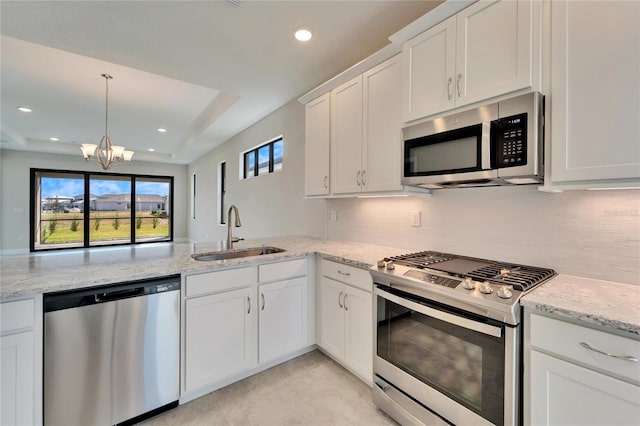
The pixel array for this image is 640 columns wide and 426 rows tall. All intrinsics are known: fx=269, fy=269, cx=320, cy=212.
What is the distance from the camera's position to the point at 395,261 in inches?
71.0

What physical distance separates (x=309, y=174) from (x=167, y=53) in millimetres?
1716

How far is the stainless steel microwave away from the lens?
1298 mm

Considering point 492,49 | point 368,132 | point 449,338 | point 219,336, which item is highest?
point 492,49

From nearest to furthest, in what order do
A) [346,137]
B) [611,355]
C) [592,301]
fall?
[611,355], [592,301], [346,137]

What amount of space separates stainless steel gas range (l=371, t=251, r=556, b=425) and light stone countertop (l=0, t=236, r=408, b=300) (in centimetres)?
40

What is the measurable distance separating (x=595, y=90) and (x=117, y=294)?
256cm

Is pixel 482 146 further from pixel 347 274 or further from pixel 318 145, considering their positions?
pixel 318 145

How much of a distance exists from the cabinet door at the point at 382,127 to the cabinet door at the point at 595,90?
34.2 inches

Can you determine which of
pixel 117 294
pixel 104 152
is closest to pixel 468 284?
pixel 117 294

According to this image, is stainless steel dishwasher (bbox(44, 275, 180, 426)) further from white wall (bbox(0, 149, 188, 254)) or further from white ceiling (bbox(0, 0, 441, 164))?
white wall (bbox(0, 149, 188, 254))

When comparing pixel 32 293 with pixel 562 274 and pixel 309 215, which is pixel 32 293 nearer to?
pixel 309 215

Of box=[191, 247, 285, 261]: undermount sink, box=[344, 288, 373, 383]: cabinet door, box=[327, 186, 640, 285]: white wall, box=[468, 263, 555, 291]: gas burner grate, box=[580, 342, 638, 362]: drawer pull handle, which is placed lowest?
box=[344, 288, 373, 383]: cabinet door

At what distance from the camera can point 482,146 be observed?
1.46 metres

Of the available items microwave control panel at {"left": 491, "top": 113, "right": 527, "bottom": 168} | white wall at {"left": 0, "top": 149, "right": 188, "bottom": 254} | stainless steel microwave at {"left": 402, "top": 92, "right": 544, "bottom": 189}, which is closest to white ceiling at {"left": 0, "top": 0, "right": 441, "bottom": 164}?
stainless steel microwave at {"left": 402, "top": 92, "right": 544, "bottom": 189}
